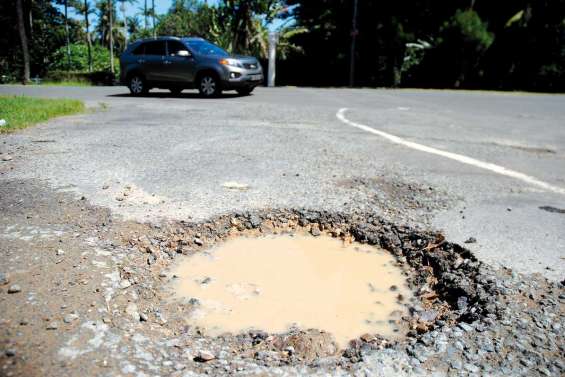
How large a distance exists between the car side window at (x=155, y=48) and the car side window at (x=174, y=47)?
24 centimetres

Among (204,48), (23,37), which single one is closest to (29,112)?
(204,48)

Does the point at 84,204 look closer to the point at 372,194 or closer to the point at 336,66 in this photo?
the point at 372,194

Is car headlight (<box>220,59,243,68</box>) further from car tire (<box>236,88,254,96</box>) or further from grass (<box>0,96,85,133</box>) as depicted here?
grass (<box>0,96,85,133</box>)

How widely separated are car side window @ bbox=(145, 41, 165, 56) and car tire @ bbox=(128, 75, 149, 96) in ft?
2.76

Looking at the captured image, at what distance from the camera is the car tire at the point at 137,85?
1465cm

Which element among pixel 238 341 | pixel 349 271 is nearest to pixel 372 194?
pixel 349 271

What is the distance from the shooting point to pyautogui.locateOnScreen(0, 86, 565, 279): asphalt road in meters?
3.64

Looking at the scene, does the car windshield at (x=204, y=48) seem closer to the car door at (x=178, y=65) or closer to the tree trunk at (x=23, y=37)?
the car door at (x=178, y=65)

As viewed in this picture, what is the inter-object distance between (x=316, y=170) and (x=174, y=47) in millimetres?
10659

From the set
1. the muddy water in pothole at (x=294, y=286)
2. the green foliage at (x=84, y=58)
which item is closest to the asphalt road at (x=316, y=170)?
the muddy water in pothole at (x=294, y=286)

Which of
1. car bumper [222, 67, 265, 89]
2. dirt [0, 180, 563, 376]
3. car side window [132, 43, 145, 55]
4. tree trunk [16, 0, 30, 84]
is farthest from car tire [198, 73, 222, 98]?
tree trunk [16, 0, 30, 84]

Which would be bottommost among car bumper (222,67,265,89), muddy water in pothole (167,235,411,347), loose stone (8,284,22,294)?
muddy water in pothole (167,235,411,347)

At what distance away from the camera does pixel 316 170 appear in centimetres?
505

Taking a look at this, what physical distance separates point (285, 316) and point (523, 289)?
4.32 ft
